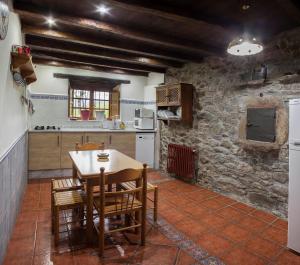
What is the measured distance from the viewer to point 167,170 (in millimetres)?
4875

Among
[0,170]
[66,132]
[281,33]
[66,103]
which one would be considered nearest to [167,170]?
[66,132]

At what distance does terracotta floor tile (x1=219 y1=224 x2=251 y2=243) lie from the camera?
245cm

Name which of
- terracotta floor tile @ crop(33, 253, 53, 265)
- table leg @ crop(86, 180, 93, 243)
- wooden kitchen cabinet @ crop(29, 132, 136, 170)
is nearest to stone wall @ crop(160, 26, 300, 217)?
wooden kitchen cabinet @ crop(29, 132, 136, 170)

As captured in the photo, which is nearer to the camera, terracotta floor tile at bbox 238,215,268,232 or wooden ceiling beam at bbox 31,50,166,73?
terracotta floor tile at bbox 238,215,268,232

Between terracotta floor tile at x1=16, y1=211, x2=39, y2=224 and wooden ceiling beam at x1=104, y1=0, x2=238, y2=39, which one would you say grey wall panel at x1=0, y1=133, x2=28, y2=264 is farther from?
wooden ceiling beam at x1=104, y1=0, x2=238, y2=39

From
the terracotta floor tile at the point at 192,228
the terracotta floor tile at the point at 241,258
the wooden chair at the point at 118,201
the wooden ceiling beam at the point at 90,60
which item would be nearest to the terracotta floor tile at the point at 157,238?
the wooden chair at the point at 118,201

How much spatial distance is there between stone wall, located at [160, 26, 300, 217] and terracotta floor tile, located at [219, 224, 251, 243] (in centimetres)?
73

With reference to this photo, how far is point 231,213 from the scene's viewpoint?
3092mm

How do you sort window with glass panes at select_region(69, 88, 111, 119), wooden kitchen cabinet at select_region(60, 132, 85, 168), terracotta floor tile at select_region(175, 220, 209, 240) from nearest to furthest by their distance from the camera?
terracotta floor tile at select_region(175, 220, 209, 240), wooden kitchen cabinet at select_region(60, 132, 85, 168), window with glass panes at select_region(69, 88, 111, 119)

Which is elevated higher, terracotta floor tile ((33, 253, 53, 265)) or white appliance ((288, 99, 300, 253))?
white appliance ((288, 99, 300, 253))

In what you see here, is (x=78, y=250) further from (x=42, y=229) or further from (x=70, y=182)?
(x=70, y=182)

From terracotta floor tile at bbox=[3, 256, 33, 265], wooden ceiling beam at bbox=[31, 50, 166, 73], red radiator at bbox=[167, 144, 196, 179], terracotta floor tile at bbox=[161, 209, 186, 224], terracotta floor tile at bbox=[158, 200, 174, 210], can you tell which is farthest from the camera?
red radiator at bbox=[167, 144, 196, 179]

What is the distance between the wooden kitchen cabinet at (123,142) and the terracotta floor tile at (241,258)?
3.42 metres

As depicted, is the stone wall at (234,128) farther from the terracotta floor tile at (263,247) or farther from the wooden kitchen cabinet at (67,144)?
the wooden kitchen cabinet at (67,144)
